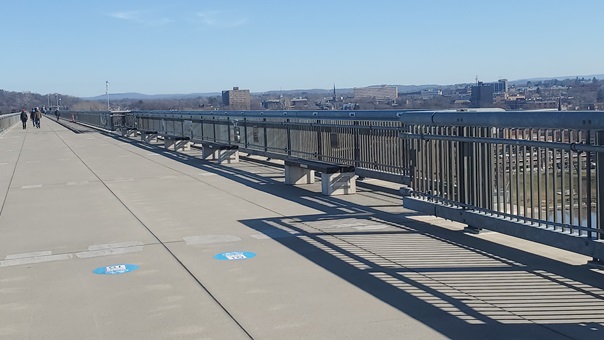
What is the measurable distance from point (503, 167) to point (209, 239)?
371 cm

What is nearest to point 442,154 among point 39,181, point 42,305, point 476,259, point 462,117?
point 462,117

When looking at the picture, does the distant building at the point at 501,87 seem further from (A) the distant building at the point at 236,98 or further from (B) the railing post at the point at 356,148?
(A) the distant building at the point at 236,98

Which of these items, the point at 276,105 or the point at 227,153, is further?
the point at 276,105

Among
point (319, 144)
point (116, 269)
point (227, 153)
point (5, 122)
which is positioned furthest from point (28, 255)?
point (5, 122)

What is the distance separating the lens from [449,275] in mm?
7387

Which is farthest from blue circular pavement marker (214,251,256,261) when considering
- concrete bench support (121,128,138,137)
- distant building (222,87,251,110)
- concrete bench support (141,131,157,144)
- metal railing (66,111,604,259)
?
distant building (222,87,251,110)

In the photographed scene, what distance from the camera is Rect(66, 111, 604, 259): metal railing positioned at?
7.18 meters

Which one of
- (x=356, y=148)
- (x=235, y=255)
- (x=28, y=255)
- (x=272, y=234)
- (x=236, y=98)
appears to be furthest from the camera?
(x=236, y=98)

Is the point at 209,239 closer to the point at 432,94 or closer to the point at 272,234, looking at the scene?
the point at 272,234

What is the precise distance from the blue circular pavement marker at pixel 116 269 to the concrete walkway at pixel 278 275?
0.02 meters

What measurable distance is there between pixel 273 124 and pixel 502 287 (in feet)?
39.7

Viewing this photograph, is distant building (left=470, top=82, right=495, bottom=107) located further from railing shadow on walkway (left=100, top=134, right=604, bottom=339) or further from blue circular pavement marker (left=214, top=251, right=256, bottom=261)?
blue circular pavement marker (left=214, top=251, right=256, bottom=261)

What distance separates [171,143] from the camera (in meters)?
29.8

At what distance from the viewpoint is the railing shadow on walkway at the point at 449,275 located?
586cm
